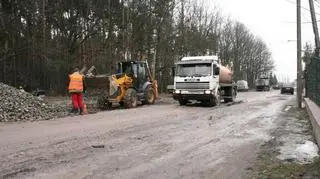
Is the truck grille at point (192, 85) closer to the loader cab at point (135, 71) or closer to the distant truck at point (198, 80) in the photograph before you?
the distant truck at point (198, 80)

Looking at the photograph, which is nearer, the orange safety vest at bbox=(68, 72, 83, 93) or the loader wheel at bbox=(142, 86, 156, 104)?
the orange safety vest at bbox=(68, 72, 83, 93)

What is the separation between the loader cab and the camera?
87.1 feet

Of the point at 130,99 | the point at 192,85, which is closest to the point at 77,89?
the point at 130,99

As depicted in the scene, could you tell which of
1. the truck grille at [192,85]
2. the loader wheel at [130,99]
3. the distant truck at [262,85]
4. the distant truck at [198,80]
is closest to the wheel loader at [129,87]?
the loader wheel at [130,99]

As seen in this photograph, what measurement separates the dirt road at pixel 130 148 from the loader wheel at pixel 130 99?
314 inches

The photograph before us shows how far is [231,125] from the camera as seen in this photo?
16.5 meters

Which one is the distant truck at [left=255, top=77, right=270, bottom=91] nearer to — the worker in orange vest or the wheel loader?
the wheel loader

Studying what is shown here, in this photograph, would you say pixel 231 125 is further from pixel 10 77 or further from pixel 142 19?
pixel 142 19

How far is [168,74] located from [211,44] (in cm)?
1157

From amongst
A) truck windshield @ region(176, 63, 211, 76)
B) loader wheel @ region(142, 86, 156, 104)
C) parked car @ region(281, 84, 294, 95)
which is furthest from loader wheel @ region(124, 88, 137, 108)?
parked car @ region(281, 84, 294, 95)

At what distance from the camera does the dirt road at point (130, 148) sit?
27.6 feet

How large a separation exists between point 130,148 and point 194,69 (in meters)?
16.4

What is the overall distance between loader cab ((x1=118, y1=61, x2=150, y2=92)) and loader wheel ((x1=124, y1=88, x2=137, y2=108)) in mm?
920

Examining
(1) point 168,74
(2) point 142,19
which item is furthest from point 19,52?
(1) point 168,74
